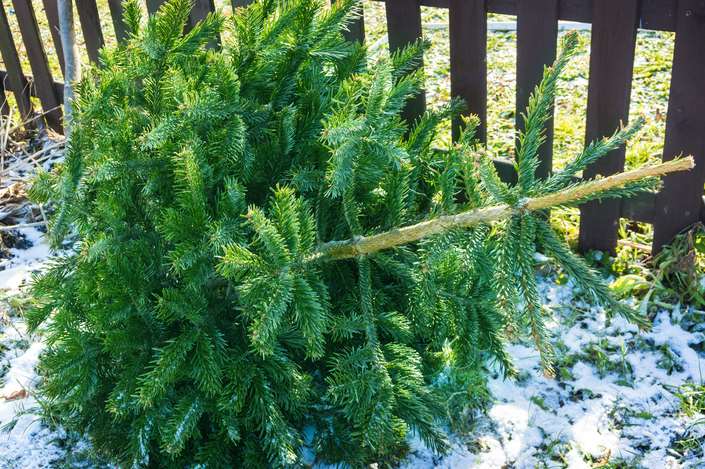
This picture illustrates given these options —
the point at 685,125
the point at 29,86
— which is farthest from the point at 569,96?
the point at 29,86

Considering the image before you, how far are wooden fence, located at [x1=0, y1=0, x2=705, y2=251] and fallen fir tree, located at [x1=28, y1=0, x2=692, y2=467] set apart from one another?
2.87ft

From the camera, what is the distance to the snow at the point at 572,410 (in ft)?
7.77

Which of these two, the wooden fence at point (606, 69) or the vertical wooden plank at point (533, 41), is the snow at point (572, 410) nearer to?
the wooden fence at point (606, 69)

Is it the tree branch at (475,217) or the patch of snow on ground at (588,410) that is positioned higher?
the tree branch at (475,217)

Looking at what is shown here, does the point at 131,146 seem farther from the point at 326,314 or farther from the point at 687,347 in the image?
the point at 687,347

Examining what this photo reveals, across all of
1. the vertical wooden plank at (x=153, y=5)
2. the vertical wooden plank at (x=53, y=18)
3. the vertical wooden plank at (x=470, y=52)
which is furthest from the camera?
the vertical wooden plank at (x=53, y=18)

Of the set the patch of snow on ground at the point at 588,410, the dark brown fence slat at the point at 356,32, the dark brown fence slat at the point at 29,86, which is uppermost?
the dark brown fence slat at the point at 356,32

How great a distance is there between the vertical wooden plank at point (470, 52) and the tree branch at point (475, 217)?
1374 millimetres

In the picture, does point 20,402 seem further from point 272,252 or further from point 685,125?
point 685,125

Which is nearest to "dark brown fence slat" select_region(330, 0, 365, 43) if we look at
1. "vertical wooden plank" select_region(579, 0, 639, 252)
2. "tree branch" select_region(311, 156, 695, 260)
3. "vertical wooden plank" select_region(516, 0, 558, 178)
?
"vertical wooden plank" select_region(516, 0, 558, 178)

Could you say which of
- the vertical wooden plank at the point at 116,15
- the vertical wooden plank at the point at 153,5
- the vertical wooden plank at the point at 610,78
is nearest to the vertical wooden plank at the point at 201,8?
the vertical wooden plank at the point at 153,5

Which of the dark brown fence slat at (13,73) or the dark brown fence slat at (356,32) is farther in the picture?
the dark brown fence slat at (13,73)

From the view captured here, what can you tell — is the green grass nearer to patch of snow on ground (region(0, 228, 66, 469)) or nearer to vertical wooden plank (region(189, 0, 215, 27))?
vertical wooden plank (region(189, 0, 215, 27))

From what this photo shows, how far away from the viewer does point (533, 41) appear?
286 cm
